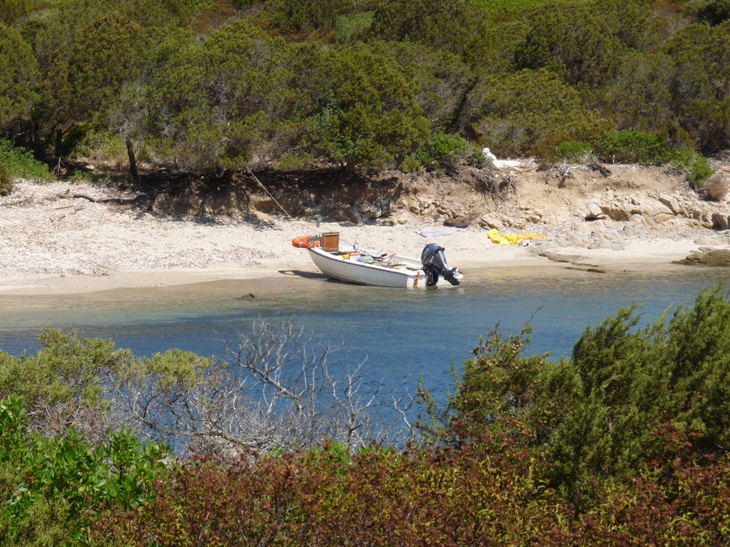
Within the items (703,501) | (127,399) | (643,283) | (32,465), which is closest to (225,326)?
(127,399)

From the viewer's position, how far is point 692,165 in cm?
3581

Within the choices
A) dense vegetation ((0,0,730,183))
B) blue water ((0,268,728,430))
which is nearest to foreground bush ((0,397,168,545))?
blue water ((0,268,728,430))

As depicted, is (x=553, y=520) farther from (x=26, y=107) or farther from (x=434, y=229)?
(x=26, y=107)

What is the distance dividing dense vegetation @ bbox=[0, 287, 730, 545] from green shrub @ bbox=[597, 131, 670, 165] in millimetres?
27344

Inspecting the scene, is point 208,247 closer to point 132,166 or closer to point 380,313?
point 132,166

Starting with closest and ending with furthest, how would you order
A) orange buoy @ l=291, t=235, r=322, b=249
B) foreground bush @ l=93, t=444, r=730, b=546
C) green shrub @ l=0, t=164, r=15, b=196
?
foreground bush @ l=93, t=444, r=730, b=546
orange buoy @ l=291, t=235, r=322, b=249
green shrub @ l=0, t=164, r=15, b=196

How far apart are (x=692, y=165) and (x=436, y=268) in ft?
48.2

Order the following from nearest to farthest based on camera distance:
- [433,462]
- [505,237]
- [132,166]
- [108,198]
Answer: [433,462]
[108,198]
[505,237]
[132,166]

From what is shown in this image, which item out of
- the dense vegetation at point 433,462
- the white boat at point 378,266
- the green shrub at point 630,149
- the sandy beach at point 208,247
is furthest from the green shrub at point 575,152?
the dense vegetation at point 433,462

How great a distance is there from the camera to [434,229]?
31.9m

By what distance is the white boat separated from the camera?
86.2 ft

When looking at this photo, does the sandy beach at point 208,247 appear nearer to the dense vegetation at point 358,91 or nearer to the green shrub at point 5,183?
the green shrub at point 5,183

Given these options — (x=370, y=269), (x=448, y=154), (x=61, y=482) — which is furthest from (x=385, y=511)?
(x=448, y=154)

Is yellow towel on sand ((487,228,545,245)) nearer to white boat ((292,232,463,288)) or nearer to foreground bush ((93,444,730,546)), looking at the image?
white boat ((292,232,463,288))
